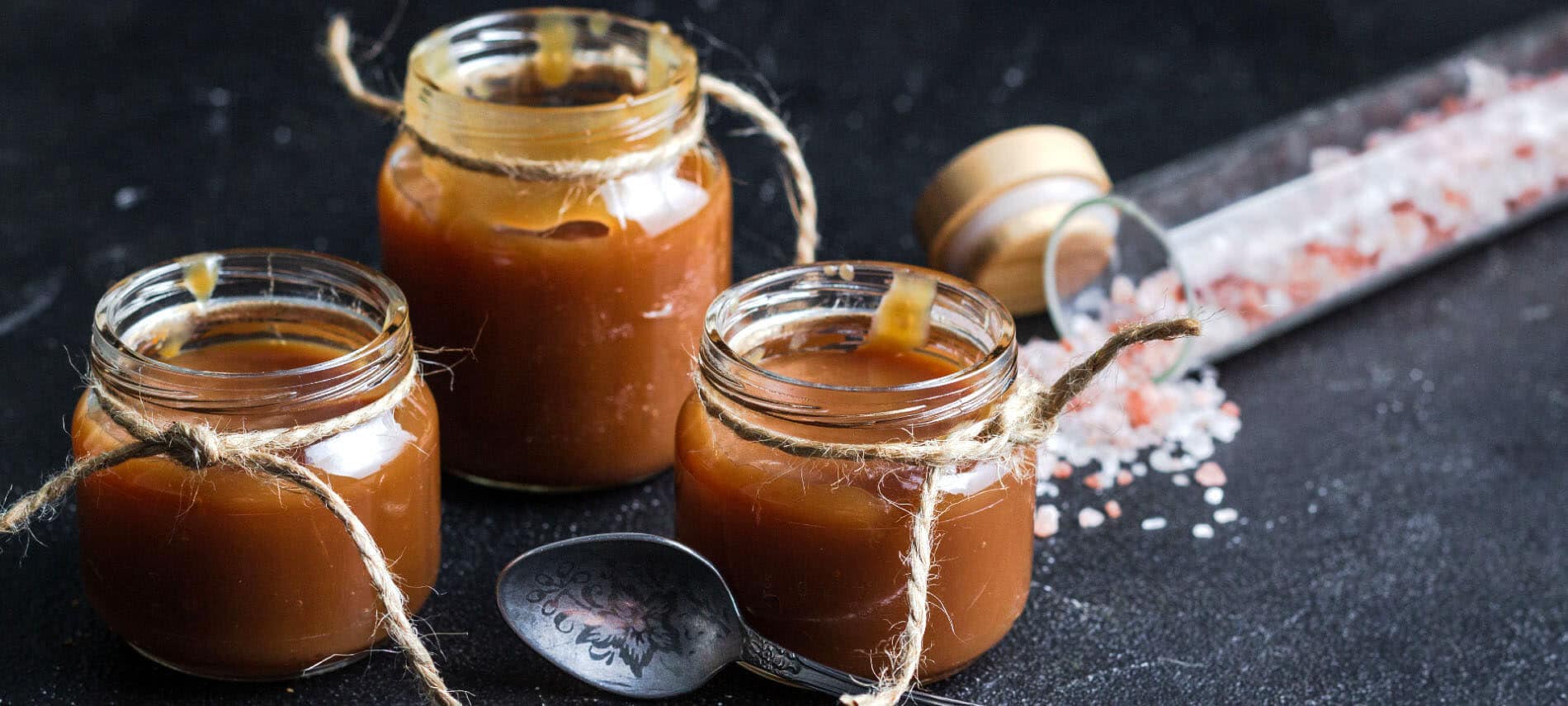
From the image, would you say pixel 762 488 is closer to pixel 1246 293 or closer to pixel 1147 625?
pixel 1147 625

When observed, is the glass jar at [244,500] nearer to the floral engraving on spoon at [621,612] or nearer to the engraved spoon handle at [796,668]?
the floral engraving on spoon at [621,612]

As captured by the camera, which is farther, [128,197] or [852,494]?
[128,197]

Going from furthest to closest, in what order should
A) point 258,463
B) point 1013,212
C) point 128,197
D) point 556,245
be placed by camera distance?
point 128,197
point 1013,212
point 556,245
point 258,463

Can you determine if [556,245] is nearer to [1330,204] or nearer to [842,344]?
[842,344]

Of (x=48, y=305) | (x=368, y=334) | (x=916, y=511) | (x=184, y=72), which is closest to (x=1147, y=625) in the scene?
(x=916, y=511)

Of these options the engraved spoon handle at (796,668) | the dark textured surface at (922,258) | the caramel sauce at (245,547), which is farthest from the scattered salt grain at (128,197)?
the engraved spoon handle at (796,668)

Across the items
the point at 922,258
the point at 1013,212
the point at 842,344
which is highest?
the point at 842,344

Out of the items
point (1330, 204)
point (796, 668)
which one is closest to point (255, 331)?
point (796, 668)
